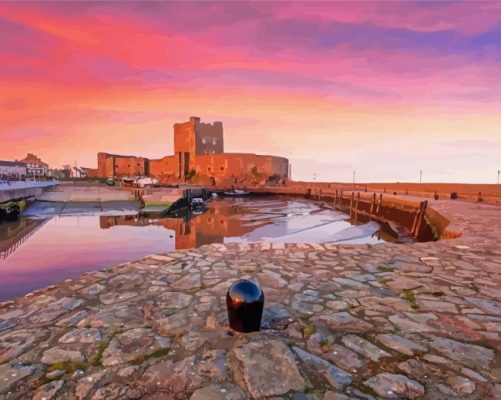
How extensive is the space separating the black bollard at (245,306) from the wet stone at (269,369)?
0.23m

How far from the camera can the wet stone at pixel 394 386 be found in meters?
2.34

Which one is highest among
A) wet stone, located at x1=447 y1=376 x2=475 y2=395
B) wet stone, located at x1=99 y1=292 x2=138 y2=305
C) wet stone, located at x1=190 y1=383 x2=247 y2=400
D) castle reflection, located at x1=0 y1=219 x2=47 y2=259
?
wet stone, located at x1=447 y1=376 x2=475 y2=395

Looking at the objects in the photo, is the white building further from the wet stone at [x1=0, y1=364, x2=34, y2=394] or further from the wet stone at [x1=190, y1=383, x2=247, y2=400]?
the wet stone at [x1=190, y1=383, x2=247, y2=400]

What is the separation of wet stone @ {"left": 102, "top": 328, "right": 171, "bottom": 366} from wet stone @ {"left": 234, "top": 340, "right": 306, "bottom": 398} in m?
0.86

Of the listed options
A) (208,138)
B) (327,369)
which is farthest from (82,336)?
(208,138)

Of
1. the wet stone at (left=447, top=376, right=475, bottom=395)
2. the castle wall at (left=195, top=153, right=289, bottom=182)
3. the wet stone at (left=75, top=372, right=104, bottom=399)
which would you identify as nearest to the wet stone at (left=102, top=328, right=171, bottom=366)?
the wet stone at (left=75, top=372, right=104, bottom=399)

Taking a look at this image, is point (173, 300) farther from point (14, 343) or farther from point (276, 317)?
point (14, 343)

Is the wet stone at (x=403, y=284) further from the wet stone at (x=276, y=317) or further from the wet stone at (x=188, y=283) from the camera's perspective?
the wet stone at (x=188, y=283)

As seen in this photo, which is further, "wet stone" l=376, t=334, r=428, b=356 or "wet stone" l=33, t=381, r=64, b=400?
"wet stone" l=376, t=334, r=428, b=356

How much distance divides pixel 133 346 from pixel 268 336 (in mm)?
1434

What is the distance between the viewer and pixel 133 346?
3055 mm

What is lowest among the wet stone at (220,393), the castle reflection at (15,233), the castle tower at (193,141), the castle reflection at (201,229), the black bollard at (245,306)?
the castle reflection at (201,229)

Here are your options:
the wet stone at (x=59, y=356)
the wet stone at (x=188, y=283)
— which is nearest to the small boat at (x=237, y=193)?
the wet stone at (x=188, y=283)

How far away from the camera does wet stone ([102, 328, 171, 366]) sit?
2854 millimetres
